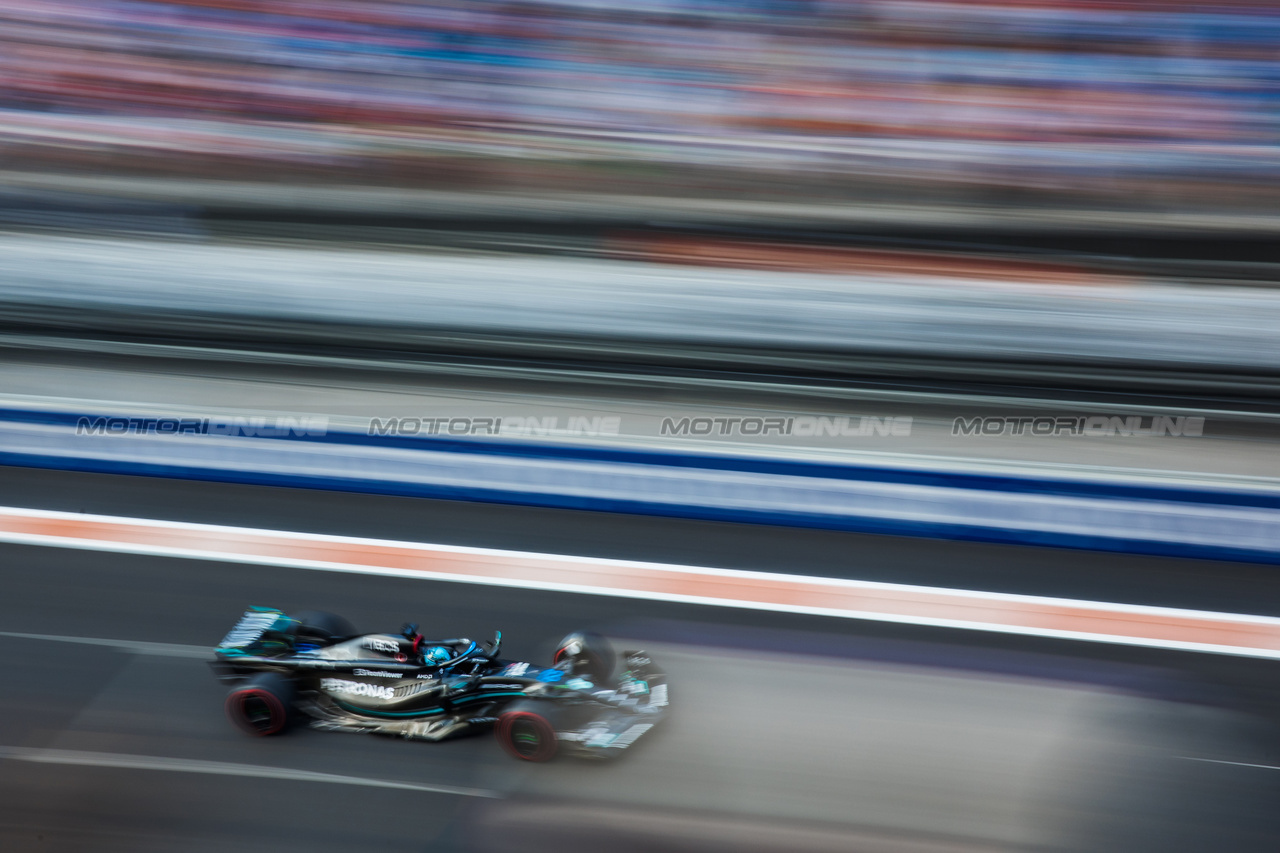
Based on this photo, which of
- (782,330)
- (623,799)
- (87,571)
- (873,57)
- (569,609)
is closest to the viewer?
(623,799)

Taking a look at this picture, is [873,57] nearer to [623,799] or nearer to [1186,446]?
[1186,446]

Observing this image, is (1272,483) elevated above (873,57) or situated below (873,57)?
below

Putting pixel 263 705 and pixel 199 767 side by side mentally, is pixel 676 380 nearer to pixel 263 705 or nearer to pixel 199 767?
pixel 263 705

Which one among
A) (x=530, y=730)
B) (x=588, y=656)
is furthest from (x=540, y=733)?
(x=588, y=656)

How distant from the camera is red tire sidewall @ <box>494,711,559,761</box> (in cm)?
299

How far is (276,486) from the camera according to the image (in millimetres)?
4992

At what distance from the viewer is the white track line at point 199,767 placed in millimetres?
3107

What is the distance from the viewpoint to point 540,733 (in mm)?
3008

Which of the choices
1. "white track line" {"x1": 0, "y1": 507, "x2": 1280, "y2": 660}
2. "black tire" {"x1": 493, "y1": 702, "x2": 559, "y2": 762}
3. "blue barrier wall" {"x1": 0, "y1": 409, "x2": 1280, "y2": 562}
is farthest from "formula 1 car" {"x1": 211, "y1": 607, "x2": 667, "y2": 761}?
"blue barrier wall" {"x1": 0, "y1": 409, "x2": 1280, "y2": 562}

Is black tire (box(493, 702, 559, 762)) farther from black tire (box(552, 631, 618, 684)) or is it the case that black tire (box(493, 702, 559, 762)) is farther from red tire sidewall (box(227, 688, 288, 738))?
red tire sidewall (box(227, 688, 288, 738))

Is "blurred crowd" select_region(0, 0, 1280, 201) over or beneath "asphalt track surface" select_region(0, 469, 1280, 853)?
over

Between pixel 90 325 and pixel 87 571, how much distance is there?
7.90ft

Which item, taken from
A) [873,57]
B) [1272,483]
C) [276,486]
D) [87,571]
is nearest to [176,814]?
[87,571]

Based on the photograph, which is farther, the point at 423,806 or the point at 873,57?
the point at 873,57
